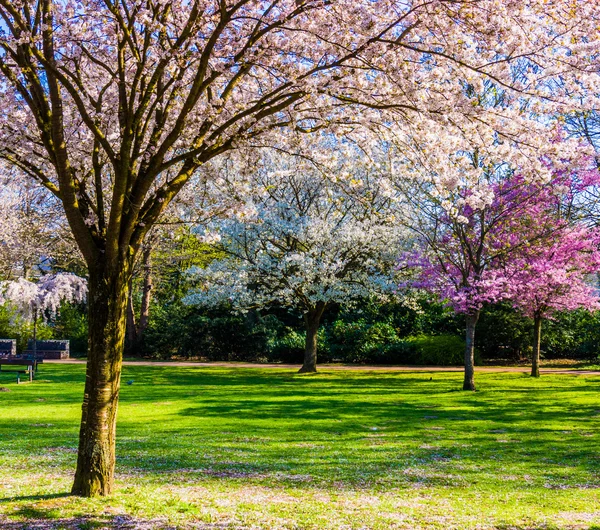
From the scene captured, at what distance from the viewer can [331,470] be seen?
8023mm

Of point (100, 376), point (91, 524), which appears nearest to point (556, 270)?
point (100, 376)

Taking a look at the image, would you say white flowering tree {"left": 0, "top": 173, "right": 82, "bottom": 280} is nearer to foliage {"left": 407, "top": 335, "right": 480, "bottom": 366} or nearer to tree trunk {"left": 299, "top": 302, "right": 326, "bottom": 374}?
tree trunk {"left": 299, "top": 302, "right": 326, "bottom": 374}

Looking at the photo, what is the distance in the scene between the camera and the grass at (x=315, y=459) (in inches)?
231

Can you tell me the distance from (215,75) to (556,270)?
15216 millimetres

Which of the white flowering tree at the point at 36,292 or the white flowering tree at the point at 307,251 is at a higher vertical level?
the white flowering tree at the point at 307,251

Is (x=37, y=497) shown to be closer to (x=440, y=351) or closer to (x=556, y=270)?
(x=556, y=270)

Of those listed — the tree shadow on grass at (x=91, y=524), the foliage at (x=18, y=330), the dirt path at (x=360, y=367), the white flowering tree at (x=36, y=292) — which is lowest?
the dirt path at (x=360, y=367)

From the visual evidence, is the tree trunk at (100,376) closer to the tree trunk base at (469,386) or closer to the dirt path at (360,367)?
the tree trunk base at (469,386)

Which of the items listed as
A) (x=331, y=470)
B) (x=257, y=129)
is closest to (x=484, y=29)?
(x=257, y=129)

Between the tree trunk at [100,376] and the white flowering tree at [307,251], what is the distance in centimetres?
1390

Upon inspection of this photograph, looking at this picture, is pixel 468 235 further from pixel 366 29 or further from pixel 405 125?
pixel 366 29

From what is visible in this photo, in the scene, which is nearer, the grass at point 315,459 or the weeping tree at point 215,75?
the weeping tree at point 215,75

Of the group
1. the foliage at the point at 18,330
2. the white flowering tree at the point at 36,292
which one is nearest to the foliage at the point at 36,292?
the white flowering tree at the point at 36,292

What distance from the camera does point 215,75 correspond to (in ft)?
19.4
